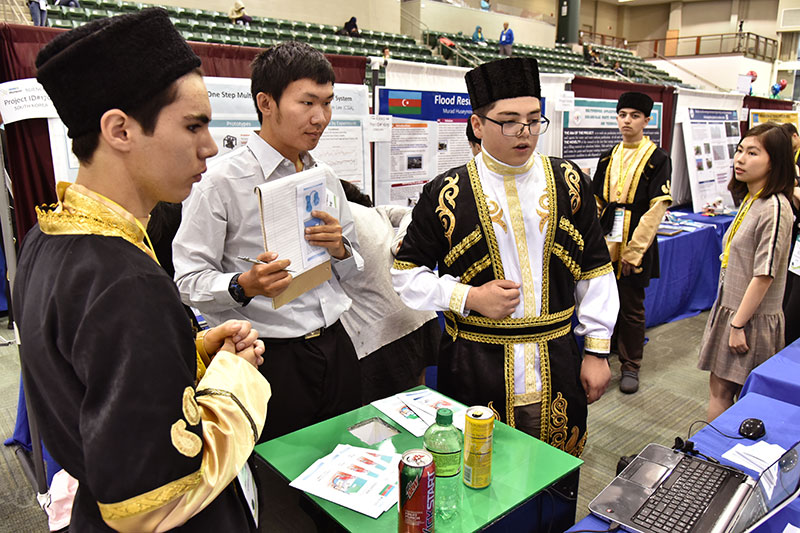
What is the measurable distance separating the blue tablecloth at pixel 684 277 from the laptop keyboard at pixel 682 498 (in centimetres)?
342

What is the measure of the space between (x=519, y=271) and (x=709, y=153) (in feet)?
21.1

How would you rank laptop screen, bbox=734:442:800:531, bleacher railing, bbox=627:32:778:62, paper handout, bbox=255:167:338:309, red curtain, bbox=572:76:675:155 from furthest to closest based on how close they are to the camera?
bleacher railing, bbox=627:32:778:62
red curtain, bbox=572:76:675:155
paper handout, bbox=255:167:338:309
laptop screen, bbox=734:442:800:531

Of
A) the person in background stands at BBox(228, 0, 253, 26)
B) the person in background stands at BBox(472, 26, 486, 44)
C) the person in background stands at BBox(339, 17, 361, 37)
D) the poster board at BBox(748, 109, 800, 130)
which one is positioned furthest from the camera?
the person in background stands at BBox(472, 26, 486, 44)

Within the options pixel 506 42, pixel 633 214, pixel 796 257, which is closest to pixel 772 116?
pixel 506 42

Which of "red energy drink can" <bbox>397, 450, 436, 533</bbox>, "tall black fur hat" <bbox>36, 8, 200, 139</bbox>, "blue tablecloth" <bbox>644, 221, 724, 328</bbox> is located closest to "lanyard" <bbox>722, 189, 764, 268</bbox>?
"blue tablecloth" <bbox>644, 221, 724, 328</bbox>

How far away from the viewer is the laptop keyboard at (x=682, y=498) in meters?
1.09

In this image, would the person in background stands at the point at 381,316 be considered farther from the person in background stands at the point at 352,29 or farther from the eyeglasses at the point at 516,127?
the person in background stands at the point at 352,29

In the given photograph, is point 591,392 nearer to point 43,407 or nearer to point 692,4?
point 43,407

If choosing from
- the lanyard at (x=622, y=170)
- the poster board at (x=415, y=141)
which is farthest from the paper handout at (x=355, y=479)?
the lanyard at (x=622, y=170)

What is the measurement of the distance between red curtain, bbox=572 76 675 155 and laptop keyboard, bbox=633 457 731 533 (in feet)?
14.2

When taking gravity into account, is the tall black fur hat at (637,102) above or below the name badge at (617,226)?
above

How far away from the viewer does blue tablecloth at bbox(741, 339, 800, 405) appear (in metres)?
1.77

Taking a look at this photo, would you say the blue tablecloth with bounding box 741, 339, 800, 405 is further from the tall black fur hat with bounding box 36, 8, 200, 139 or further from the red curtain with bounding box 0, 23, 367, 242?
the red curtain with bounding box 0, 23, 367, 242

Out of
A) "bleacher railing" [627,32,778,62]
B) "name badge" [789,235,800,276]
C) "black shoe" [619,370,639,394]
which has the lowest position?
"black shoe" [619,370,639,394]
